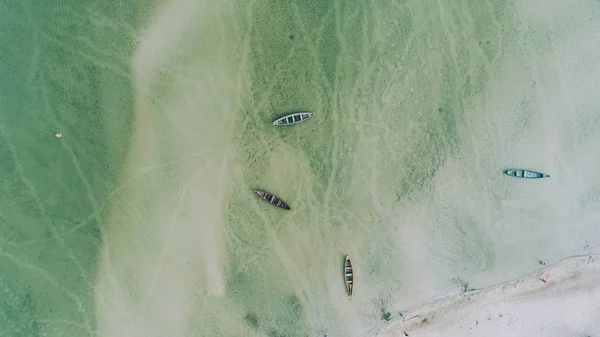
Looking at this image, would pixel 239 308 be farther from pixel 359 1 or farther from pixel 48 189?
pixel 359 1

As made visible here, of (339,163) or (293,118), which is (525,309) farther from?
(293,118)

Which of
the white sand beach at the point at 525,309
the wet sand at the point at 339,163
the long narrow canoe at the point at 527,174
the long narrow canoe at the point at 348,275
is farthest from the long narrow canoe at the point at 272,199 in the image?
the long narrow canoe at the point at 527,174

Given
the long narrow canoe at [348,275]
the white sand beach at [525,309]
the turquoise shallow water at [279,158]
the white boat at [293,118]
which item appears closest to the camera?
the white boat at [293,118]

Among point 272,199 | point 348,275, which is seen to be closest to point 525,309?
point 348,275

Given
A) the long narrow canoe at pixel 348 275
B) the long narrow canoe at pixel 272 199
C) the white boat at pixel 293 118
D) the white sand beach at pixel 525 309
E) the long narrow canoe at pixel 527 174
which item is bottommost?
the white sand beach at pixel 525 309

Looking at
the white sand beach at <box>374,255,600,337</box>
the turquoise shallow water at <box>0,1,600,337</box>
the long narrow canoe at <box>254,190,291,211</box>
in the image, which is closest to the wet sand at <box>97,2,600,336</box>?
the turquoise shallow water at <box>0,1,600,337</box>

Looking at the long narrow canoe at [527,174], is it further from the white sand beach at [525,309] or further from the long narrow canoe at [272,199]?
the long narrow canoe at [272,199]

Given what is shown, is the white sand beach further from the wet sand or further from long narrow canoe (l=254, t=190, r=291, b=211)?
long narrow canoe (l=254, t=190, r=291, b=211)
